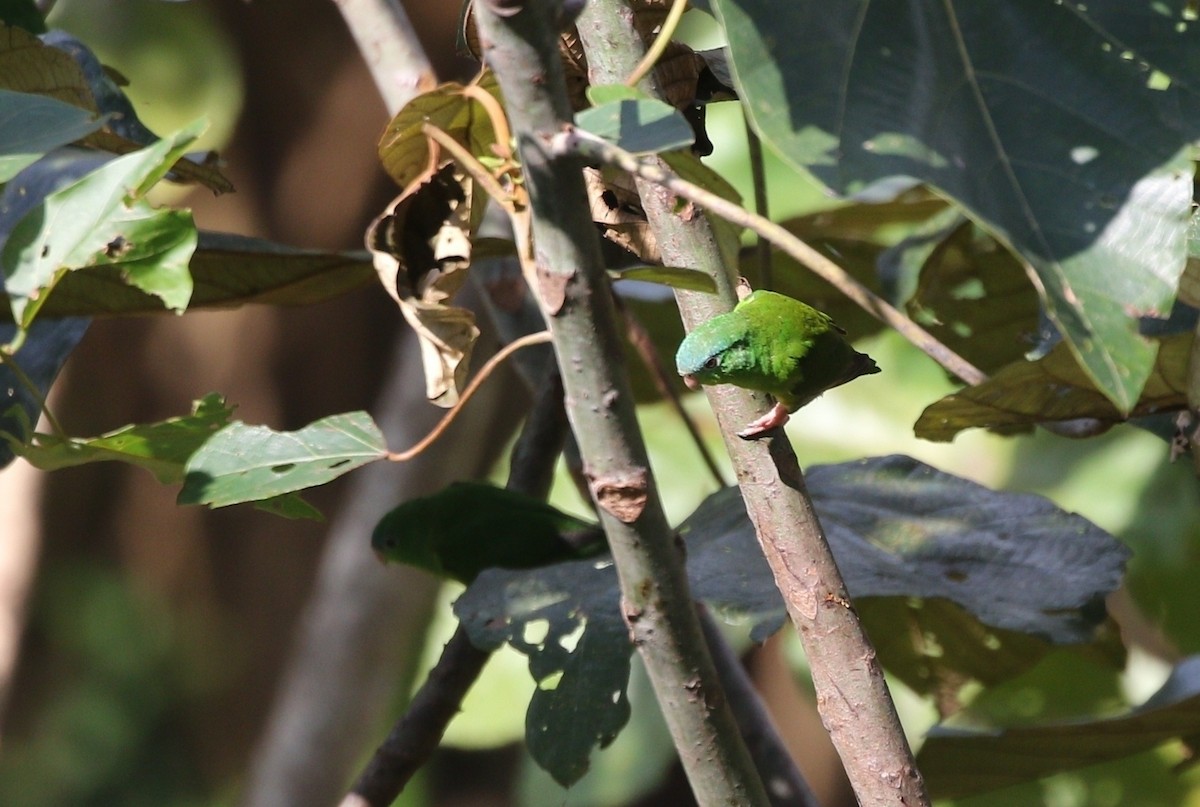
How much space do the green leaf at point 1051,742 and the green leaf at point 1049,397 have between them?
278 millimetres

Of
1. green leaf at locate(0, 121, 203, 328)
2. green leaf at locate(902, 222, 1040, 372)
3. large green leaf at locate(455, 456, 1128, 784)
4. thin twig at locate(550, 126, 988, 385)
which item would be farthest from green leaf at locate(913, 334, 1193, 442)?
green leaf at locate(0, 121, 203, 328)

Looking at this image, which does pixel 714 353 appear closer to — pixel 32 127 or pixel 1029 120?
pixel 1029 120

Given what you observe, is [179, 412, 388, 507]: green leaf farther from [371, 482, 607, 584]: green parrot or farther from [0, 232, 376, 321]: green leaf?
[371, 482, 607, 584]: green parrot

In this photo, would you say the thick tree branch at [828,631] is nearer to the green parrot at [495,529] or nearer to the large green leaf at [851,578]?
the large green leaf at [851,578]

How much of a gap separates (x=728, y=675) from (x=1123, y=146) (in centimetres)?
66

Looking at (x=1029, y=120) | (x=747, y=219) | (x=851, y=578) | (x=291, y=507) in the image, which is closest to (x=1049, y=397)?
(x=851, y=578)

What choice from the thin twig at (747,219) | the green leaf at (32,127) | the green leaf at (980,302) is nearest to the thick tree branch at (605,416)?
the thin twig at (747,219)

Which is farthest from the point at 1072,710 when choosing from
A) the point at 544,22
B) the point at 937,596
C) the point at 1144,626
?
the point at 544,22

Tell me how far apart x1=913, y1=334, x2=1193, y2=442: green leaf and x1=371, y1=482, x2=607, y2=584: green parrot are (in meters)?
0.37

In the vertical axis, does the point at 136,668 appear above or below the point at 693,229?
below

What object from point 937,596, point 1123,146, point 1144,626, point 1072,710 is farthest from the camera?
point 1144,626

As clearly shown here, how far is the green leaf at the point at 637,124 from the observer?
0.46 metres

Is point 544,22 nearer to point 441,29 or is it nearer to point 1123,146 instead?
point 1123,146

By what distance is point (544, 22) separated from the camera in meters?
0.45
